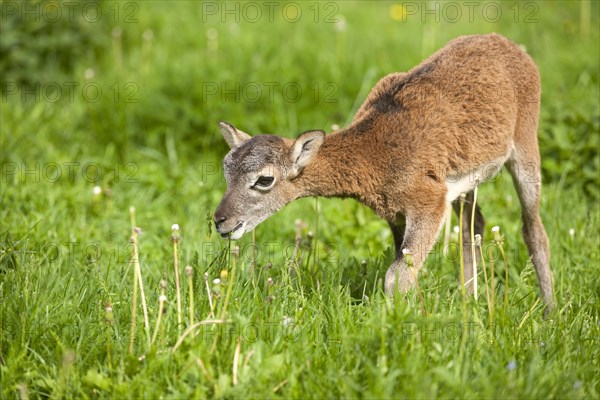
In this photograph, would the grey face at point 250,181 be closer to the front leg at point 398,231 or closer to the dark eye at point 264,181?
the dark eye at point 264,181

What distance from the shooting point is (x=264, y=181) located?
5.12 m

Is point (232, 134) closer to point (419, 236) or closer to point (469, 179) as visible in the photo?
point (419, 236)

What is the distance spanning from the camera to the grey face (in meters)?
5.07

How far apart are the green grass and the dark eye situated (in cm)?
34

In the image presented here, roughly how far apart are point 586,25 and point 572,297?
6058mm

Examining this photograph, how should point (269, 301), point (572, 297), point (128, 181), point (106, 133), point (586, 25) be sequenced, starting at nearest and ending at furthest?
point (269, 301) < point (572, 297) < point (128, 181) < point (106, 133) < point (586, 25)

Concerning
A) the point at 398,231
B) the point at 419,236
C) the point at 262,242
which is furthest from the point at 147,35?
the point at 419,236

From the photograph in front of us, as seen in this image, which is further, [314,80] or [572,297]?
[314,80]

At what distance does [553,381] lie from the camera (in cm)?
399

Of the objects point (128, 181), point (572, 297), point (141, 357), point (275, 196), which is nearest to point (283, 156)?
point (275, 196)

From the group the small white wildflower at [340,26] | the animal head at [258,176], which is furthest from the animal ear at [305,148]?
the small white wildflower at [340,26]

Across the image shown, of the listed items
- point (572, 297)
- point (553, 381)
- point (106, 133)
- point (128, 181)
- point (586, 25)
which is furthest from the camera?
point (586, 25)

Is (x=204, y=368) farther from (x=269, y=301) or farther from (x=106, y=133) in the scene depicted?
(x=106, y=133)

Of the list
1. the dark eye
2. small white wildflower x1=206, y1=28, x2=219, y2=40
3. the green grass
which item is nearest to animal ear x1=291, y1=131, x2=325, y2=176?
the dark eye
